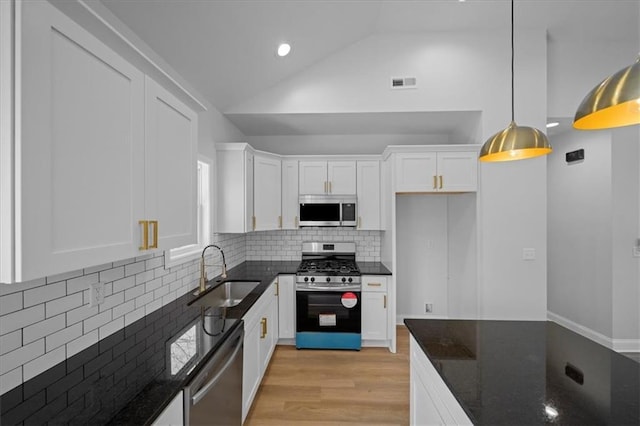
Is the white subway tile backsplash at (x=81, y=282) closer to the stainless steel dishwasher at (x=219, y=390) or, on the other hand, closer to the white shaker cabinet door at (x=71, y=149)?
the white shaker cabinet door at (x=71, y=149)

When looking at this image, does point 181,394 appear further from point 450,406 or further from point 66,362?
point 450,406

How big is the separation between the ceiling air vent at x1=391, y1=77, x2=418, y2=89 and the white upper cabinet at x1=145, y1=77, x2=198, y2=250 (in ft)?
7.64

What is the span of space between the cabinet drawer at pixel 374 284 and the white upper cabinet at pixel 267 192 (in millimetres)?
1276

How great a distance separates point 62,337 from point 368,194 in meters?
3.15

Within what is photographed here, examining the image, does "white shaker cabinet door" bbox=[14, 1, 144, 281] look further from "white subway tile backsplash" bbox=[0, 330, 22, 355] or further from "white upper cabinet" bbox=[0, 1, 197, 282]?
"white subway tile backsplash" bbox=[0, 330, 22, 355]

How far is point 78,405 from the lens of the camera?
38.9 inches

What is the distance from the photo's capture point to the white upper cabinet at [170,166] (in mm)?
1350

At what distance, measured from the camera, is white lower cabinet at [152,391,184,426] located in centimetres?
103

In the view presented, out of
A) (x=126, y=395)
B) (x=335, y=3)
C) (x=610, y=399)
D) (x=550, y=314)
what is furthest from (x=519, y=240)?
(x=126, y=395)

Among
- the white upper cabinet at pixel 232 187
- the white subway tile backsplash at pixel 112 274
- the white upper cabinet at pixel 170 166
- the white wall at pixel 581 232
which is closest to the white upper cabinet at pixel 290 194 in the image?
the white upper cabinet at pixel 232 187

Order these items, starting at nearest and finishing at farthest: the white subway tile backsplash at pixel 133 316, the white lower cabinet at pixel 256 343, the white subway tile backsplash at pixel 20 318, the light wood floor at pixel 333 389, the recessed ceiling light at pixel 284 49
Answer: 1. the white subway tile backsplash at pixel 20 318
2. the white subway tile backsplash at pixel 133 316
3. the white lower cabinet at pixel 256 343
4. the light wood floor at pixel 333 389
5. the recessed ceiling light at pixel 284 49

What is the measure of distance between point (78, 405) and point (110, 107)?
1.07 m

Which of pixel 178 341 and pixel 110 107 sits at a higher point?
pixel 110 107

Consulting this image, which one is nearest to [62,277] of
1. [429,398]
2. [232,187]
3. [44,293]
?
[44,293]
